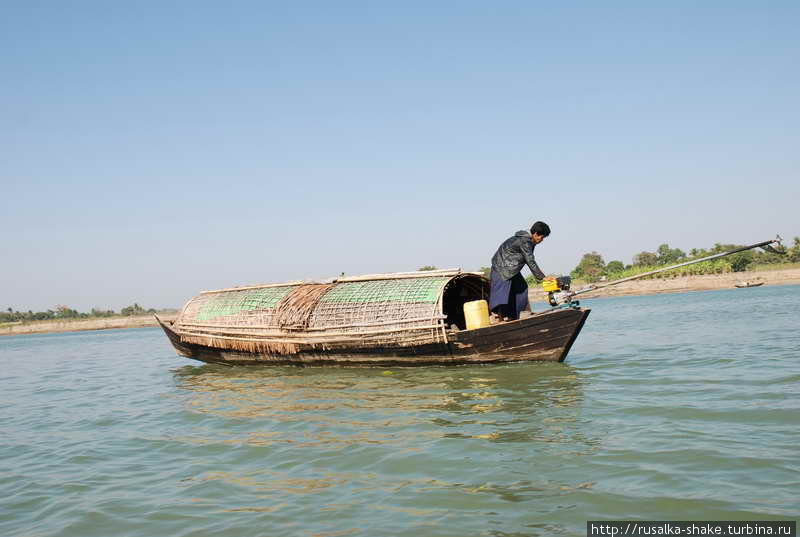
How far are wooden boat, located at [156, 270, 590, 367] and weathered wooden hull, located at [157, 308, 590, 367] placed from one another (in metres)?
0.02

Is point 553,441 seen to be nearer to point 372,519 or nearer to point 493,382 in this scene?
point 372,519

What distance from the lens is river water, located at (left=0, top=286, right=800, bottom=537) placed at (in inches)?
147

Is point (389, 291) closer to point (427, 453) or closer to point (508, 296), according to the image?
point (508, 296)

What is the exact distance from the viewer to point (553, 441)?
5.04m

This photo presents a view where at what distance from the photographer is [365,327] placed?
10305 mm

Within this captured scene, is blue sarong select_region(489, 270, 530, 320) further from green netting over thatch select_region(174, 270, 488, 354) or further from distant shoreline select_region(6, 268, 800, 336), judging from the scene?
distant shoreline select_region(6, 268, 800, 336)

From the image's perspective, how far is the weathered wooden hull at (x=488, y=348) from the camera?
8.90m

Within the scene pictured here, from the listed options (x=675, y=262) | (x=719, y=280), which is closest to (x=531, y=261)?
(x=719, y=280)

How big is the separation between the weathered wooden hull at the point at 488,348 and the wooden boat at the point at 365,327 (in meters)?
0.02

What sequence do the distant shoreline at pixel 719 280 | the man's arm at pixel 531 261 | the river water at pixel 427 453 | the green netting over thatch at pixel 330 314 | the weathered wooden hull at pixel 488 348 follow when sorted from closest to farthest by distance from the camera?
the river water at pixel 427 453, the weathered wooden hull at pixel 488 348, the man's arm at pixel 531 261, the green netting over thatch at pixel 330 314, the distant shoreline at pixel 719 280

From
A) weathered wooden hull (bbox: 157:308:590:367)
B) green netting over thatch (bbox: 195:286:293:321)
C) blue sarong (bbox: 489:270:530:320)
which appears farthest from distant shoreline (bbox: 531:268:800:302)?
weathered wooden hull (bbox: 157:308:590:367)

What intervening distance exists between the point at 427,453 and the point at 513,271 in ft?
16.5

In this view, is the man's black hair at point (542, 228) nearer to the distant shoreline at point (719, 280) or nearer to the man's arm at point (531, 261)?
the man's arm at point (531, 261)

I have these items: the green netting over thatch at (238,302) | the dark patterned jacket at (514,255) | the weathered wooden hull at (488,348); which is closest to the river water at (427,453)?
the weathered wooden hull at (488,348)
